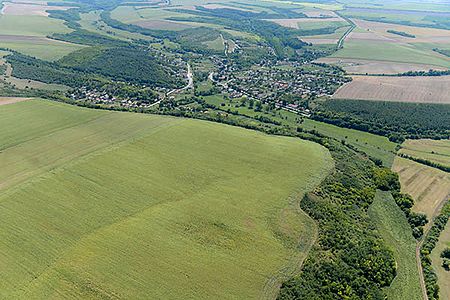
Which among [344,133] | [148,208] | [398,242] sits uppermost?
[148,208]

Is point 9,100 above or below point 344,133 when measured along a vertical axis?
above

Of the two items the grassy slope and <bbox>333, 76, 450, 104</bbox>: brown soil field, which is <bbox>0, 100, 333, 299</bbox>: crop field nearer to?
the grassy slope

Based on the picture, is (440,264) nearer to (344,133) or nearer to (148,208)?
(148,208)

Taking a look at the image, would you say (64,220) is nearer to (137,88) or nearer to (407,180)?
(407,180)

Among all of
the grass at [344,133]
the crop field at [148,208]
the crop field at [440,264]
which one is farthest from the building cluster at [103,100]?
the crop field at [440,264]

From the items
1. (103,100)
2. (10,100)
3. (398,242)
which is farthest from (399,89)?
(10,100)

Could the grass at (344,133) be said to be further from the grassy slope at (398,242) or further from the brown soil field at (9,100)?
the brown soil field at (9,100)

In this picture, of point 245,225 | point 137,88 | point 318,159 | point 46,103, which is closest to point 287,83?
point 137,88
